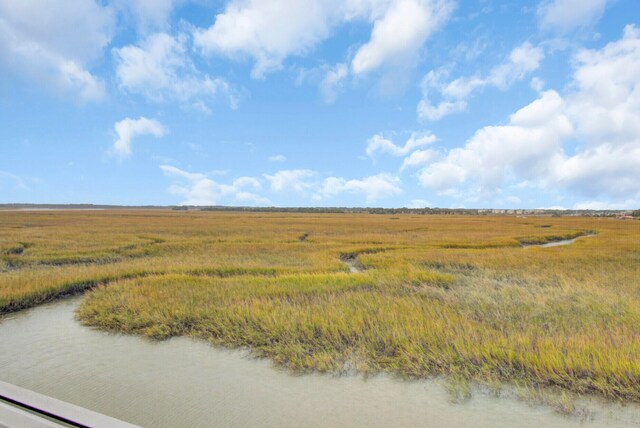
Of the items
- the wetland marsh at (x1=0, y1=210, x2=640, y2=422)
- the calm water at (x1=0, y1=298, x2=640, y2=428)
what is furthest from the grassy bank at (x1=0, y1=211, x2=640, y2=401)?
the calm water at (x1=0, y1=298, x2=640, y2=428)

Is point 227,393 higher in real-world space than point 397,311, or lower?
lower

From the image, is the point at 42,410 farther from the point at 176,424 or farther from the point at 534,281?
the point at 534,281

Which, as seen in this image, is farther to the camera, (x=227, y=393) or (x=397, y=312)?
(x=397, y=312)

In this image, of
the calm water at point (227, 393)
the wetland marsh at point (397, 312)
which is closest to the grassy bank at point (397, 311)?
Answer: the wetland marsh at point (397, 312)

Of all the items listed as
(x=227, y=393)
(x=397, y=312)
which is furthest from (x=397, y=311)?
(x=227, y=393)

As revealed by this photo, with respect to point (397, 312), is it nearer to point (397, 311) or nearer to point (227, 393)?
point (397, 311)

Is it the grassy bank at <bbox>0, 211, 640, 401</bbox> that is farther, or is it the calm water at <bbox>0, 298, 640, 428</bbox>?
the grassy bank at <bbox>0, 211, 640, 401</bbox>

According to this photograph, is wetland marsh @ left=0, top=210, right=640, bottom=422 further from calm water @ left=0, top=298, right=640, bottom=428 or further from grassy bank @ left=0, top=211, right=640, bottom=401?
calm water @ left=0, top=298, right=640, bottom=428

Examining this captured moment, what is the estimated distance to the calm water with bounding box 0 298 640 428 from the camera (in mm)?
4043

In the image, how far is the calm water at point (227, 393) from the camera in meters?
4.04

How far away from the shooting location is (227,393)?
467 cm

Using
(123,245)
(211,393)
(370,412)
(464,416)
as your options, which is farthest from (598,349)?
(123,245)

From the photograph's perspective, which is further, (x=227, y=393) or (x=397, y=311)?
(x=397, y=311)

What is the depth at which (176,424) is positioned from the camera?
158 inches
